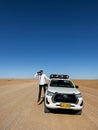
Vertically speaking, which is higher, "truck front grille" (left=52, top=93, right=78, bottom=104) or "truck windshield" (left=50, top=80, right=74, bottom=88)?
"truck windshield" (left=50, top=80, right=74, bottom=88)

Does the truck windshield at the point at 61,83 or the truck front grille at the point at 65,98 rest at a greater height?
the truck windshield at the point at 61,83

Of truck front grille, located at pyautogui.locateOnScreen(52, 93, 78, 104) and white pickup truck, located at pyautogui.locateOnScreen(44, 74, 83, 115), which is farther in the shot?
truck front grille, located at pyautogui.locateOnScreen(52, 93, 78, 104)

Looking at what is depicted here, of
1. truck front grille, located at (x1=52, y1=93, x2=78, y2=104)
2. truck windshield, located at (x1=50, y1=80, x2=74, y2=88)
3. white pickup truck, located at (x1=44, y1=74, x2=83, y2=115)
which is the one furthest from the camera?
truck windshield, located at (x1=50, y1=80, x2=74, y2=88)

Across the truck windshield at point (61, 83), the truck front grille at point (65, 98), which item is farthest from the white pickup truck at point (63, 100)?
the truck windshield at point (61, 83)

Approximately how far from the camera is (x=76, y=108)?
961 centimetres

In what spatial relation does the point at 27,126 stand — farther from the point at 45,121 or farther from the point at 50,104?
the point at 50,104

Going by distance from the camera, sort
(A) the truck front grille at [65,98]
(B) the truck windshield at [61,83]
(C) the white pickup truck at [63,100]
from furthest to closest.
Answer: (B) the truck windshield at [61,83] → (A) the truck front grille at [65,98] → (C) the white pickup truck at [63,100]

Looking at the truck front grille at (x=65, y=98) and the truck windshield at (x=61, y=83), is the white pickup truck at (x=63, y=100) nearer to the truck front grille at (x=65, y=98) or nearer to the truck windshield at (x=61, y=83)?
the truck front grille at (x=65, y=98)

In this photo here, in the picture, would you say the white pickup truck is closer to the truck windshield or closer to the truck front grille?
the truck front grille

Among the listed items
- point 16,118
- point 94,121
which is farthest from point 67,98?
point 16,118

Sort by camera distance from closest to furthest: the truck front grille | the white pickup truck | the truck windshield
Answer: the white pickup truck → the truck front grille → the truck windshield

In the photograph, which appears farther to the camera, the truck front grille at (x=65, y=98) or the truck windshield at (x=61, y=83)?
the truck windshield at (x=61, y=83)

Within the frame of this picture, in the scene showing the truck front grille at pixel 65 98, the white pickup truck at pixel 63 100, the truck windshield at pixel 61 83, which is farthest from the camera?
the truck windshield at pixel 61 83

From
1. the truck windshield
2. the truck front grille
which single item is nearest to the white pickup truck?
the truck front grille
